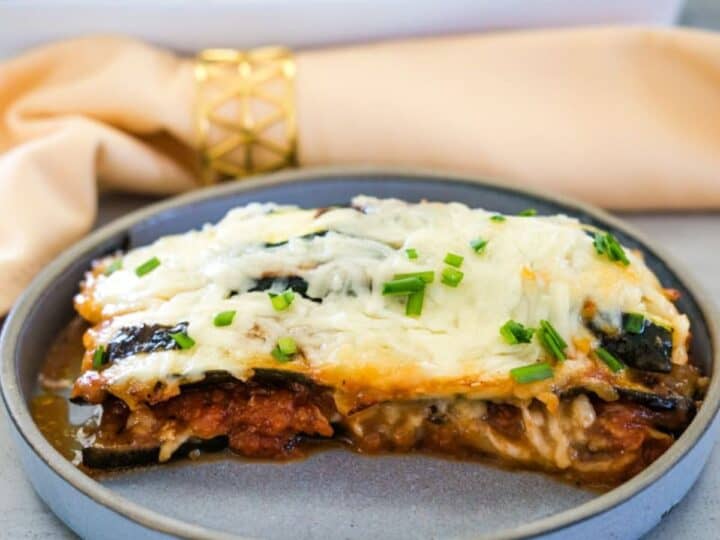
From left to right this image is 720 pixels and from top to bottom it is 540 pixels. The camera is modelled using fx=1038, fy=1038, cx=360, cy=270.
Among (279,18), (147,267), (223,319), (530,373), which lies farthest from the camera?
(279,18)

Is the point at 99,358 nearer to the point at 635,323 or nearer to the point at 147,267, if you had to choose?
the point at 147,267

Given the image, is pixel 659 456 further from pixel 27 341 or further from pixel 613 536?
pixel 27 341

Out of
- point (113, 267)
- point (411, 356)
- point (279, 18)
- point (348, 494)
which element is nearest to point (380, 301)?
point (411, 356)

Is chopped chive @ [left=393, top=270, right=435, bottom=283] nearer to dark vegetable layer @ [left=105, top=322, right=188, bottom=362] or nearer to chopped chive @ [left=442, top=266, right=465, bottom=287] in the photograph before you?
chopped chive @ [left=442, top=266, right=465, bottom=287]

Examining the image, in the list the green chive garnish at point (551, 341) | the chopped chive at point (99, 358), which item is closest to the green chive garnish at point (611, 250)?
the green chive garnish at point (551, 341)

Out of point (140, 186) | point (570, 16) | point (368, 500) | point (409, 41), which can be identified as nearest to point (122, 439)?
point (368, 500)

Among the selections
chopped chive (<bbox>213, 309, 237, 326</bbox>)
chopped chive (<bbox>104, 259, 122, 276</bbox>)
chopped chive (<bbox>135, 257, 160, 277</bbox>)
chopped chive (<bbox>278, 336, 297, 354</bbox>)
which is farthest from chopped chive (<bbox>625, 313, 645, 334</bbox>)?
chopped chive (<bbox>104, 259, 122, 276</bbox>)

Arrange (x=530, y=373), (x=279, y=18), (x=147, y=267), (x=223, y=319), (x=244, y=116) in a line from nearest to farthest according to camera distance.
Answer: (x=530, y=373) → (x=223, y=319) → (x=147, y=267) → (x=244, y=116) → (x=279, y=18)
